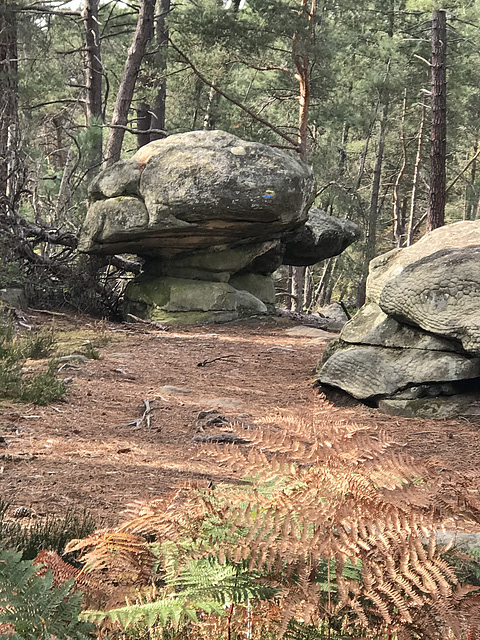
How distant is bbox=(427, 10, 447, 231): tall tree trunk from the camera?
1118cm

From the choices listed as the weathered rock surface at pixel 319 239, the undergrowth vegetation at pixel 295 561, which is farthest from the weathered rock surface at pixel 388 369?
the weathered rock surface at pixel 319 239

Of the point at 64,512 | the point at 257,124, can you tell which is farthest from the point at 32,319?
the point at 257,124

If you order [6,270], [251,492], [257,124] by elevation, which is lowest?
[251,492]

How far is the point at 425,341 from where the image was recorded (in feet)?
17.7

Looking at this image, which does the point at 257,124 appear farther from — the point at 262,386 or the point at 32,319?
the point at 262,386

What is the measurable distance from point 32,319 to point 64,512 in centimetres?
691

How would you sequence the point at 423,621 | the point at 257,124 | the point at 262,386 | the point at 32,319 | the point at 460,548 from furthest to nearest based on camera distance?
1. the point at 257,124
2. the point at 32,319
3. the point at 262,386
4. the point at 460,548
5. the point at 423,621

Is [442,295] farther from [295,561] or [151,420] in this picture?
Result: [295,561]

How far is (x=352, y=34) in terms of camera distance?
58.1 ft

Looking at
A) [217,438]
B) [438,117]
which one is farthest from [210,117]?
[217,438]

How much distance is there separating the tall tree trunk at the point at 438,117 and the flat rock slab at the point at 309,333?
3255 millimetres

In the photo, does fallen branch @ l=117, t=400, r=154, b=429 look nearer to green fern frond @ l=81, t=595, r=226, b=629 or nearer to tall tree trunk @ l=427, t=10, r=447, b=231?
green fern frond @ l=81, t=595, r=226, b=629

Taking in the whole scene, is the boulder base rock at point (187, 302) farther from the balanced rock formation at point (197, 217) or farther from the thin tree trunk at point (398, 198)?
the thin tree trunk at point (398, 198)

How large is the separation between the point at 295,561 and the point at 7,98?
1073 cm
